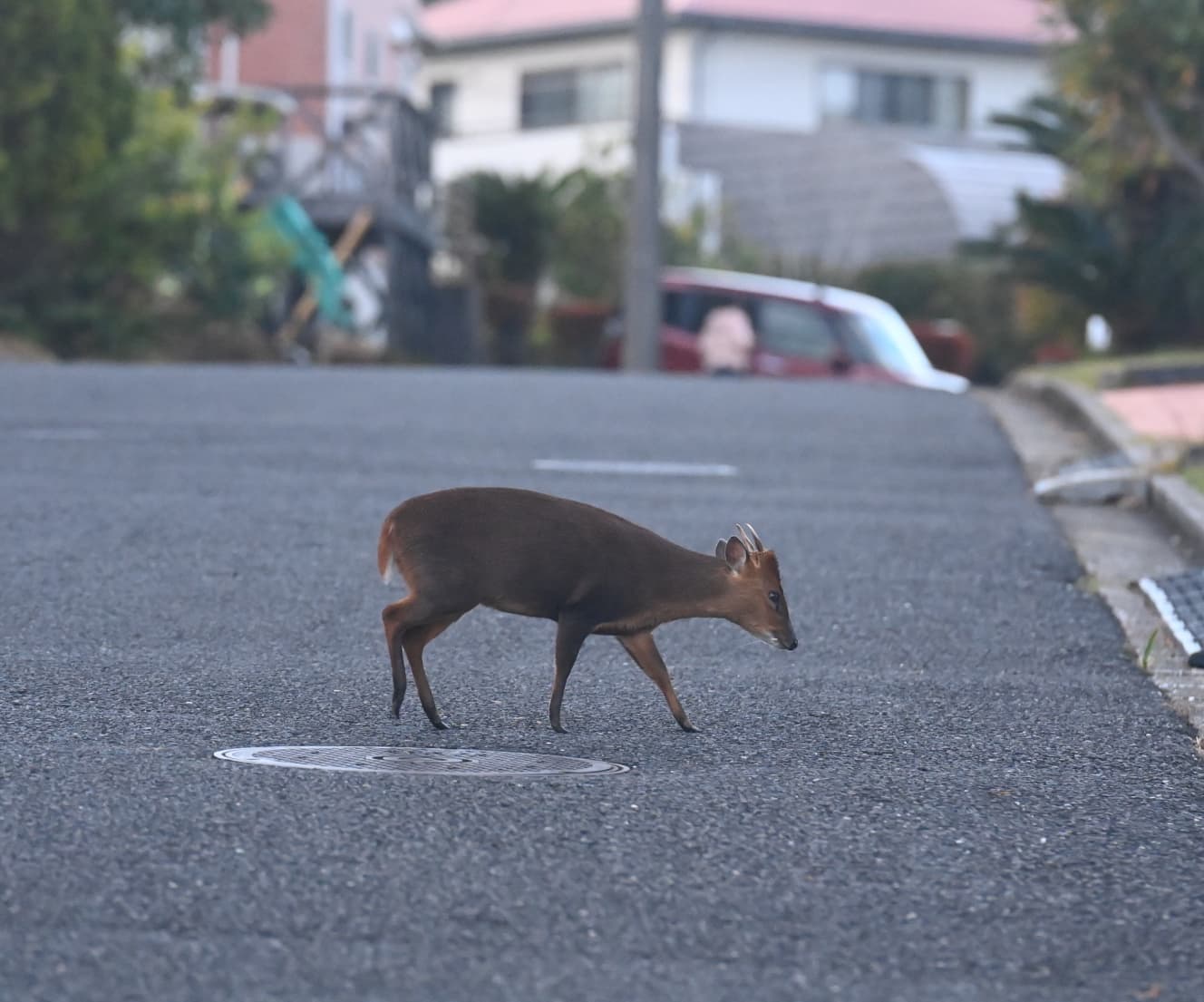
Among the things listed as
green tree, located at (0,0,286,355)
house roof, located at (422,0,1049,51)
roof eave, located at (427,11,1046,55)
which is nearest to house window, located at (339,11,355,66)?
roof eave, located at (427,11,1046,55)

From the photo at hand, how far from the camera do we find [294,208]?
88.2 ft

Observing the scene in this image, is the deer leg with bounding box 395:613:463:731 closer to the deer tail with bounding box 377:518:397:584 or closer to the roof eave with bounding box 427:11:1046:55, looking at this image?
the deer tail with bounding box 377:518:397:584

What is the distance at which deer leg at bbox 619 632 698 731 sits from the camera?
5047 mm

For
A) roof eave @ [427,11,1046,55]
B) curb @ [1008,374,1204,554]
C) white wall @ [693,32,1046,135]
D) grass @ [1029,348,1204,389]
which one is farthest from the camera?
white wall @ [693,32,1046,135]

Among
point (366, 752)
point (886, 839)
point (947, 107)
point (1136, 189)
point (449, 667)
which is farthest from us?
point (947, 107)

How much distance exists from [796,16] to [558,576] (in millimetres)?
39029

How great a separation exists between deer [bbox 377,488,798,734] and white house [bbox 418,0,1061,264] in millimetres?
36157

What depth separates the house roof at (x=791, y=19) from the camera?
42031mm

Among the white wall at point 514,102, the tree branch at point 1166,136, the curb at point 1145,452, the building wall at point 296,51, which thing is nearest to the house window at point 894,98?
the white wall at point 514,102

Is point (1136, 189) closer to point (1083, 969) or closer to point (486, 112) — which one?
point (1083, 969)

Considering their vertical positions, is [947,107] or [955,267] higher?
[947,107]

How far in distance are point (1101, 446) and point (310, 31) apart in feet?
90.3

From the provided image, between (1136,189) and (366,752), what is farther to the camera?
(1136,189)

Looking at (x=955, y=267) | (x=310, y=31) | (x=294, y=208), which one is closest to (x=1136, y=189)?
(x=294, y=208)
